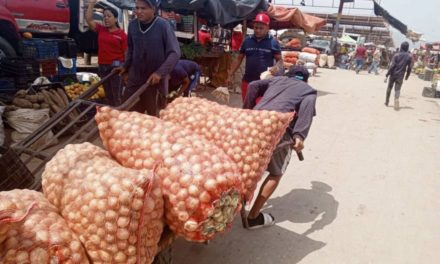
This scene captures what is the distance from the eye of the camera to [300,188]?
4160 millimetres

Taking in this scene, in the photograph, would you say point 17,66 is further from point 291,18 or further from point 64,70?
point 291,18

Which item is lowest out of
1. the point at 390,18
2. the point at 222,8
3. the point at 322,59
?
the point at 322,59

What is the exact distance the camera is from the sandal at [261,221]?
3.12 meters

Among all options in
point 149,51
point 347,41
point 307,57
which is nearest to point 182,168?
point 149,51

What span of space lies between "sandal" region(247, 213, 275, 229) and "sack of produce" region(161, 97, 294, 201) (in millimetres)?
1079

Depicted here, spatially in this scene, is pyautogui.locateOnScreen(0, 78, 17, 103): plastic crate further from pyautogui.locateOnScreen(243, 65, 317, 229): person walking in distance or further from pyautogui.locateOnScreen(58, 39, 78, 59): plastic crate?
pyautogui.locateOnScreen(243, 65, 317, 229): person walking in distance

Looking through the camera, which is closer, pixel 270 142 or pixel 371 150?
pixel 270 142

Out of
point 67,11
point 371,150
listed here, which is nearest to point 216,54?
point 67,11

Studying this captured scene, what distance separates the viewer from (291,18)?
11305 millimetres

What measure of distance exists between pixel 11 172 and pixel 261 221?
2.05 m

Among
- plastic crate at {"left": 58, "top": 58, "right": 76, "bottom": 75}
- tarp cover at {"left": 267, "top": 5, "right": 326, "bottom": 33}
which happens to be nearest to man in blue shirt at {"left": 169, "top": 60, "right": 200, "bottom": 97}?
plastic crate at {"left": 58, "top": 58, "right": 76, "bottom": 75}

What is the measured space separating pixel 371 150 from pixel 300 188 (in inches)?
88.9

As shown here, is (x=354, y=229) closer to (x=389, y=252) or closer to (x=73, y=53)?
(x=389, y=252)


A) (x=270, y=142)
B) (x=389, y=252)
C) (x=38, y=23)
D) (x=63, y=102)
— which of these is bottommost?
(x=389, y=252)
